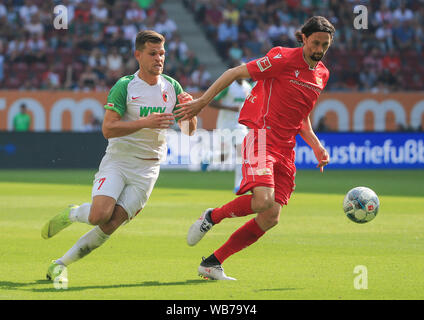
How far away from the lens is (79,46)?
27375mm

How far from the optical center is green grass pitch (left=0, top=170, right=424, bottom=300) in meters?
6.79

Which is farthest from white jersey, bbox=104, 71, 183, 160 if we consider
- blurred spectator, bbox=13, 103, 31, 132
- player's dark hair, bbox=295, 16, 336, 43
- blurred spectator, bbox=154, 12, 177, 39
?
blurred spectator, bbox=154, 12, 177, 39

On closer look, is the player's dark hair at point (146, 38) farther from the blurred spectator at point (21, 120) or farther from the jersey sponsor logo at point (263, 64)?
the blurred spectator at point (21, 120)

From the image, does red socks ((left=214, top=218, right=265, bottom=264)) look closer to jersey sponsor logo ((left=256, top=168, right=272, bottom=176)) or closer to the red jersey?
jersey sponsor logo ((left=256, top=168, right=272, bottom=176))

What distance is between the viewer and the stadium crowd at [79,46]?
26594mm

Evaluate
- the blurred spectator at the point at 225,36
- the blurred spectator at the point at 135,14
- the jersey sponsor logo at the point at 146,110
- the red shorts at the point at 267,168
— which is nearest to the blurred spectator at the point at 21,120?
the blurred spectator at the point at 135,14

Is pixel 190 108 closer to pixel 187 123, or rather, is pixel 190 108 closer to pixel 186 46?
pixel 187 123

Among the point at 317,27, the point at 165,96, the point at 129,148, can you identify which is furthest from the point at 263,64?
the point at 129,148

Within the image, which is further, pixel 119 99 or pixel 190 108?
pixel 119 99

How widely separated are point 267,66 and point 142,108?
4.00 feet

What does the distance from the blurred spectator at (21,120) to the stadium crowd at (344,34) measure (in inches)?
285

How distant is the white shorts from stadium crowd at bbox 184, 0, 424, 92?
66.8 ft
